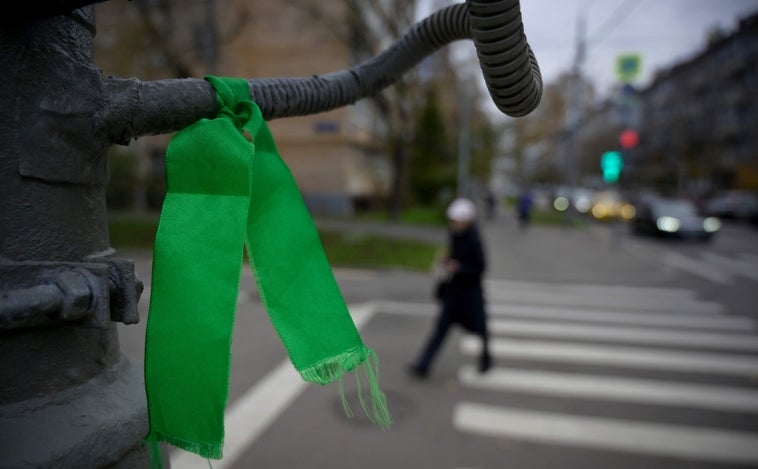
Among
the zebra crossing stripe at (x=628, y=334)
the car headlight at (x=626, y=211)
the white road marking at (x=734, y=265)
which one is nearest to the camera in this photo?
the zebra crossing stripe at (x=628, y=334)

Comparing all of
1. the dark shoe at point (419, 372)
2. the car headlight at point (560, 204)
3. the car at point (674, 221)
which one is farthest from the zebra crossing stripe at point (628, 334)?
the car headlight at point (560, 204)

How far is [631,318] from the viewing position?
7.95 m

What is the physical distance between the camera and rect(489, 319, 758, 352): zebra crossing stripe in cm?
664

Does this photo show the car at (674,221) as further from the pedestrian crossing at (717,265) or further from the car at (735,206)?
the car at (735,206)

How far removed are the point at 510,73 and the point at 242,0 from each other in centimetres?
1667

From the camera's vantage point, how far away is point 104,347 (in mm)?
975

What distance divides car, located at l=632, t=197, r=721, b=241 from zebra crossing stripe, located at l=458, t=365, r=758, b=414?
1561cm

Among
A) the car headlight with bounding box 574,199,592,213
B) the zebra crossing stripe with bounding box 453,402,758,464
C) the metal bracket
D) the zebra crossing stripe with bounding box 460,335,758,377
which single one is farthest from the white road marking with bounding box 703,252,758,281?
the car headlight with bounding box 574,199,592,213

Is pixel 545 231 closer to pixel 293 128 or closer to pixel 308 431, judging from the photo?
pixel 293 128

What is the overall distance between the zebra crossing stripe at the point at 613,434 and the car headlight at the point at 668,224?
16.7 m

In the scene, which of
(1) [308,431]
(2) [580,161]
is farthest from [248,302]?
(2) [580,161]

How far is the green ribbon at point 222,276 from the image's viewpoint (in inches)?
35.1

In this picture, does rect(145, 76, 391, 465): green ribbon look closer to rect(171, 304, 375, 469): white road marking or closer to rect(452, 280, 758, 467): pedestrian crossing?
rect(171, 304, 375, 469): white road marking

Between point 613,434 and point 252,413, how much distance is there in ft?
9.53
